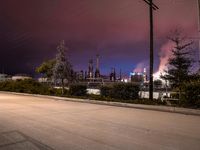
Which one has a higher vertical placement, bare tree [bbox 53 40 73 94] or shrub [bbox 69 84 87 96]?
bare tree [bbox 53 40 73 94]

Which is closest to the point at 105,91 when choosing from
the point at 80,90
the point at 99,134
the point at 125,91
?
the point at 125,91

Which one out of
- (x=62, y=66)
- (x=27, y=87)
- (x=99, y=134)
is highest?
(x=62, y=66)

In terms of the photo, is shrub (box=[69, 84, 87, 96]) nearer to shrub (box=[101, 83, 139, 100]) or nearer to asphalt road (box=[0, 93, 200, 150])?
shrub (box=[101, 83, 139, 100])

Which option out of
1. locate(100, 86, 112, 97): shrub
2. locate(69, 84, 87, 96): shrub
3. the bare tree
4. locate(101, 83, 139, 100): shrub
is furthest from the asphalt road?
the bare tree

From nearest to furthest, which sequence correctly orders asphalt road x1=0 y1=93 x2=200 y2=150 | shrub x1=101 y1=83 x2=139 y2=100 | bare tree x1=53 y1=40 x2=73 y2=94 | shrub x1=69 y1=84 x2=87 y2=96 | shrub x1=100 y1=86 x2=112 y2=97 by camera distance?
asphalt road x1=0 y1=93 x2=200 y2=150, shrub x1=101 y1=83 x2=139 y2=100, shrub x1=100 y1=86 x2=112 y2=97, shrub x1=69 y1=84 x2=87 y2=96, bare tree x1=53 y1=40 x2=73 y2=94

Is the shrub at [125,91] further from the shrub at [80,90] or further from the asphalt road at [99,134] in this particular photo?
the asphalt road at [99,134]

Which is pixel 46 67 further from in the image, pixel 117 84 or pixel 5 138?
pixel 5 138

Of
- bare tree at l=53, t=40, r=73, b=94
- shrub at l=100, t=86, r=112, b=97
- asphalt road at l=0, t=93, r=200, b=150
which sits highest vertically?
→ bare tree at l=53, t=40, r=73, b=94

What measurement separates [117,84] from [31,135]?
12.1m

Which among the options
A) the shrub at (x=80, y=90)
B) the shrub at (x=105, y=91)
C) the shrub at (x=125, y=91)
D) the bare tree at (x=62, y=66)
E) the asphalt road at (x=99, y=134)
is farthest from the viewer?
the bare tree at (x=62, y=66)

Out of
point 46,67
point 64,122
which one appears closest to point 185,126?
point 64,122

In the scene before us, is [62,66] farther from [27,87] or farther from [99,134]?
[99,134]

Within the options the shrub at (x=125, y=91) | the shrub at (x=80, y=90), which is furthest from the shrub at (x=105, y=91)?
the shrub at (x=80, y=90)

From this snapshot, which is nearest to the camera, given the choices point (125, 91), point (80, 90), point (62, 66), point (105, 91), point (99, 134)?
point (99, 134)
